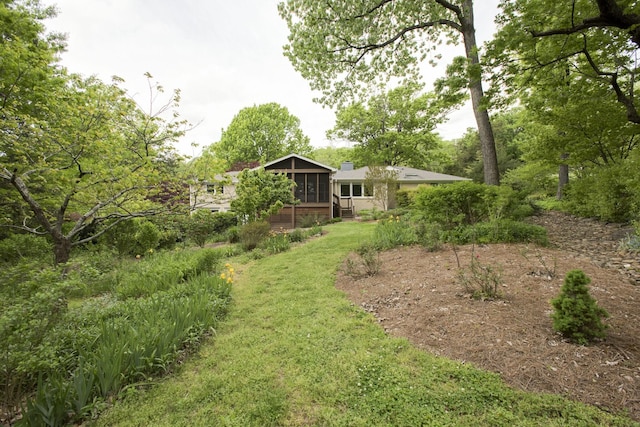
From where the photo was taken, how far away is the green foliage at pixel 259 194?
8.94 m

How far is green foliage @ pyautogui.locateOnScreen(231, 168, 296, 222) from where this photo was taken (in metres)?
8.94

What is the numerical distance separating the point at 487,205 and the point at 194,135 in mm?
7101

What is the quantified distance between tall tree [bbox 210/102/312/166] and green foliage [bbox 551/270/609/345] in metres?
30.4

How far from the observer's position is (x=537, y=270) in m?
4.18

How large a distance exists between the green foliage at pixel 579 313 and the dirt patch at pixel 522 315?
0.35ft

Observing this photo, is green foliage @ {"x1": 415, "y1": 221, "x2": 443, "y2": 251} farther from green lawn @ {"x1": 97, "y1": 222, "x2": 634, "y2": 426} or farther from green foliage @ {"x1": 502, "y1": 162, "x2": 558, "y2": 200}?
green foliage @ {"x1": 502, "y1": 162, "x2": 558, "y2": 200}

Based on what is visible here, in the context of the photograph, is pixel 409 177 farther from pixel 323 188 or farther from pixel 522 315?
pixel 522 315

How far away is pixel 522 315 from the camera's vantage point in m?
3.03

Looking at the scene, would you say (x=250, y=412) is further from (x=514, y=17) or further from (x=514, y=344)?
(x=514, y=17)

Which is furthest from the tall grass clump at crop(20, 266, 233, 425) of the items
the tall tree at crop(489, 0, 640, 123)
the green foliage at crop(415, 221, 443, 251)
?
the tall tree at crop(489, 0, 640, 123)

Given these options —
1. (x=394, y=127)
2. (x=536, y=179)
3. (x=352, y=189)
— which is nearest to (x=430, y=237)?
(x=536, y=179)

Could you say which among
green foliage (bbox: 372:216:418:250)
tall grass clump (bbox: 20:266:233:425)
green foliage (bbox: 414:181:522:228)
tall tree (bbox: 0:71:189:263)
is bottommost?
tall grass clump (bbox: 20:266:233:425)

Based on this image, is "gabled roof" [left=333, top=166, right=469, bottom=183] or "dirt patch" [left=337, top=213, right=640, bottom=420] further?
"gabled roof" [left=333, top=166, right=469, bottom=183]

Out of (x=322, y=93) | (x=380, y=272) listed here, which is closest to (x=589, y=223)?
(x=380, y=272)
